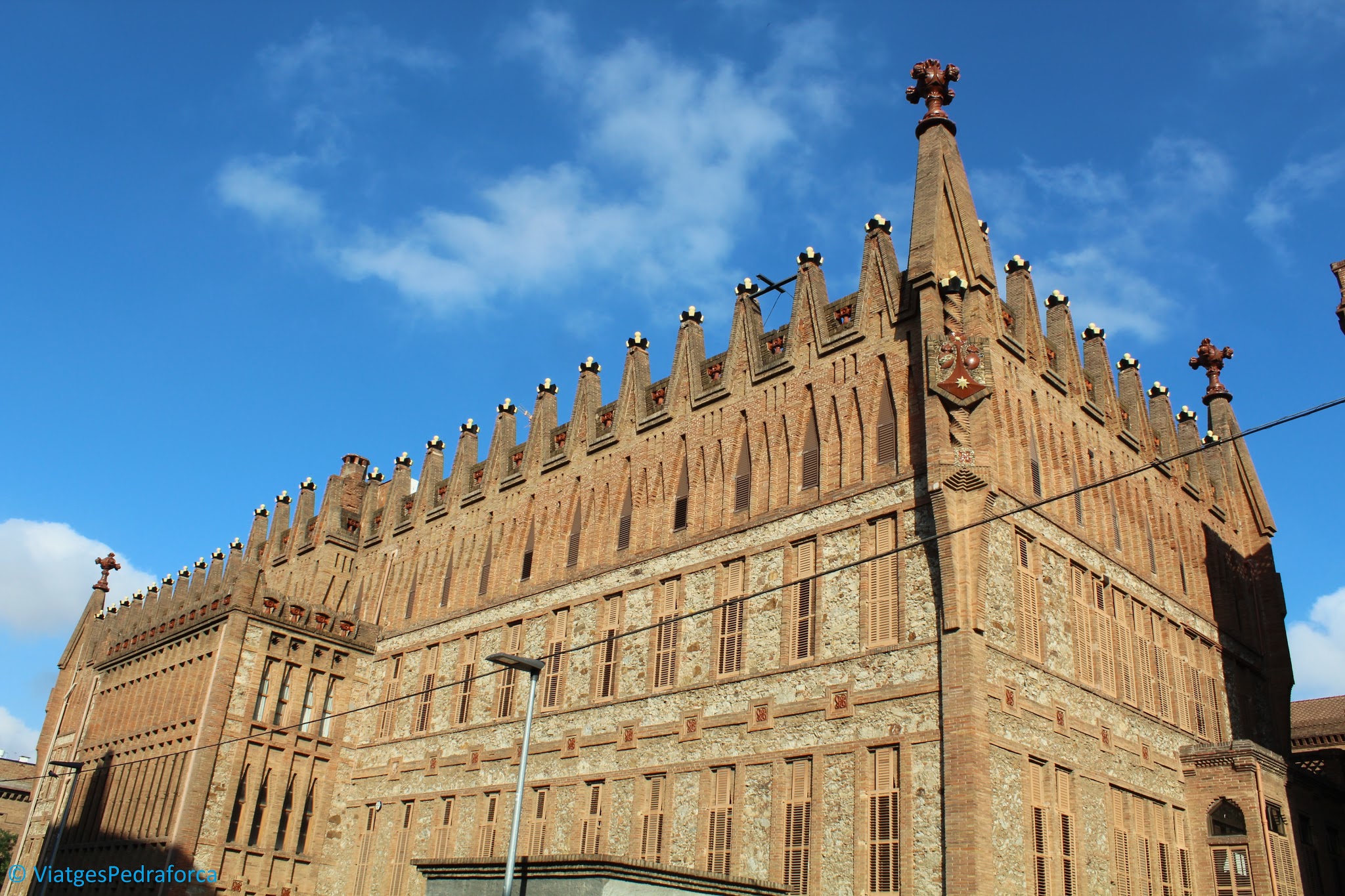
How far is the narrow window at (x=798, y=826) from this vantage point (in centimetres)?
2384

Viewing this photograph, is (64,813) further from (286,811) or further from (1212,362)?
(1212,362)

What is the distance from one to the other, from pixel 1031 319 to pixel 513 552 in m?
17.1

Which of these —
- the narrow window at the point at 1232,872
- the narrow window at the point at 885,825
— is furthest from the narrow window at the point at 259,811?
the narrow window at the point at 1232,872

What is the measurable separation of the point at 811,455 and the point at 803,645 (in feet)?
16.4

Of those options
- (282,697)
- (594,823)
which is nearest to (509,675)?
(594,823)

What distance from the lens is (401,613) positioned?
39531 millimetres

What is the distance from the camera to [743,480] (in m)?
29.9

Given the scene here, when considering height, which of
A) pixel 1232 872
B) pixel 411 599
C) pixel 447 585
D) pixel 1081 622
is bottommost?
pixel 1232 872

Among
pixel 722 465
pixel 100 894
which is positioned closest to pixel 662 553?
pixel 722 465

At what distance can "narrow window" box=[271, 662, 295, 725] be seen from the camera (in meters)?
36.3

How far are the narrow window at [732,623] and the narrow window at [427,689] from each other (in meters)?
12.0

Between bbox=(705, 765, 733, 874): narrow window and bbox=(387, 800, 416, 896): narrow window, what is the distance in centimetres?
1164

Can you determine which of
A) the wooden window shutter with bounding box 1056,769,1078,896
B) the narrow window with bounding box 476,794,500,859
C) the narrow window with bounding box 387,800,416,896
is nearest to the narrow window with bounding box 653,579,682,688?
the narrow window with bounding box 476,794,500,859

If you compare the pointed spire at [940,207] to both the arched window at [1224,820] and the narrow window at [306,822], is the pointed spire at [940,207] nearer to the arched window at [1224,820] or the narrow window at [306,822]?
the arched window at [1224,820]
